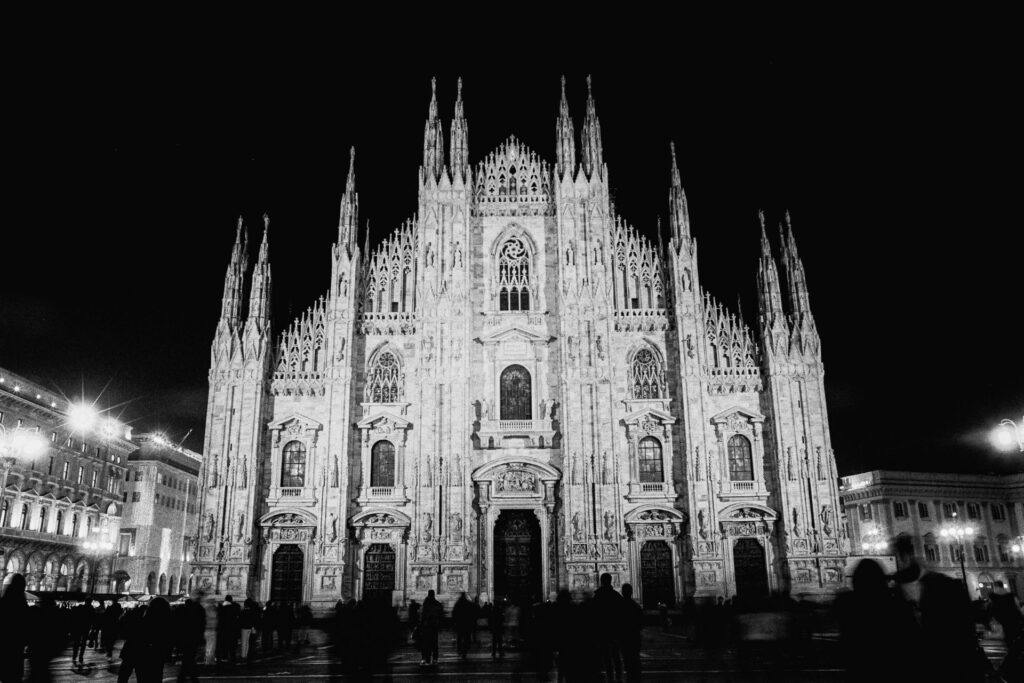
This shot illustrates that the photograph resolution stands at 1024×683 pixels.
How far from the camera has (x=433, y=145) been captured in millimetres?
43469

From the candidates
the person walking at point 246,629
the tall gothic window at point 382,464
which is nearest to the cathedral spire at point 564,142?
the tall gothic window at point 382,464

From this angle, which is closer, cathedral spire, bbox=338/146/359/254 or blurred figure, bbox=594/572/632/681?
blurred figure, bbox=594/572/632/681

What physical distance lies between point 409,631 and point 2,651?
79.8 feet

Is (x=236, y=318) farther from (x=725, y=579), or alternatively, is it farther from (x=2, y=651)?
(x=2, y=651)

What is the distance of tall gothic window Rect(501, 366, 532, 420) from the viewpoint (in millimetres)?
40125

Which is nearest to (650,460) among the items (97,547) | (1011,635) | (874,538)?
(1011,635)

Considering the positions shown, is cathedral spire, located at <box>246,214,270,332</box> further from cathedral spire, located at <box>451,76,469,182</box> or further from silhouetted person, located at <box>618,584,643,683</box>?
silhouetted person, located at <box>618,584,643,683</box>

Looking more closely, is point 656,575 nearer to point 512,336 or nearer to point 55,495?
point 512,336

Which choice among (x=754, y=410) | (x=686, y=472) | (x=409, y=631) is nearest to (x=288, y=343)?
(x=409, y=631)

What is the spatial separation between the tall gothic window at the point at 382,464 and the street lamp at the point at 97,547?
33.0 meters

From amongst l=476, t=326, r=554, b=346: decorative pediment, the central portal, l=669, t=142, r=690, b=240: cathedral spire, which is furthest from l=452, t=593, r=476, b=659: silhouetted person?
l=669, t=142, r=690, b=240: cathedral spire

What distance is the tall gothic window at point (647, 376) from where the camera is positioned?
40125 mm

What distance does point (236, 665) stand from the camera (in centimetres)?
2025

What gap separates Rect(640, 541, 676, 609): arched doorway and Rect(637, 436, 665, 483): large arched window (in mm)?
2978
